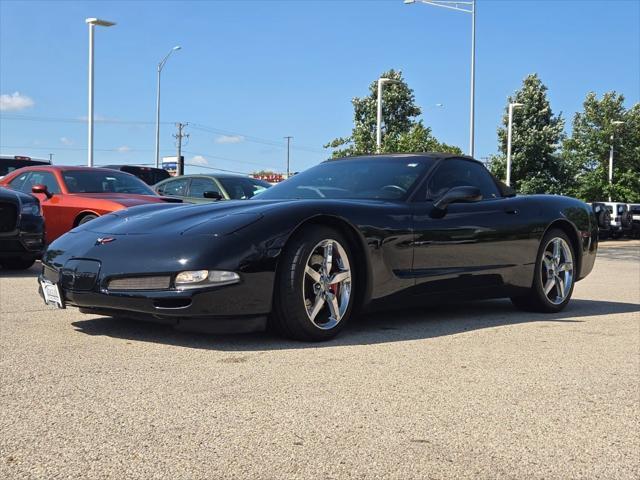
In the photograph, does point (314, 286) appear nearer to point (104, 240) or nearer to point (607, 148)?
point (104, 240)

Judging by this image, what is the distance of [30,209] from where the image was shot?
875 centimetres

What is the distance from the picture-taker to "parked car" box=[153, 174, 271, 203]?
13305 millimetres

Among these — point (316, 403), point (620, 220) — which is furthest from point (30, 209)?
point (620, 220)

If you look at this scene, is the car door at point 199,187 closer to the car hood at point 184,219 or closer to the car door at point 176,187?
the car door at point 176,187

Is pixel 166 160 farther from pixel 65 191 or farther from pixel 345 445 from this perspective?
pixel 345 445

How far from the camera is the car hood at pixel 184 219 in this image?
439cm

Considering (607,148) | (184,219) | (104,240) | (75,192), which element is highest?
Result: (607,148)

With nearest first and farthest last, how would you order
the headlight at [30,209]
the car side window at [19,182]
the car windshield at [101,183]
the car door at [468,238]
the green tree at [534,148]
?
the car door at [468,238] → the headlight at [30,209] → the car windshield at [101,183] → the car side window at [19,182] → the green tree at [534,148]

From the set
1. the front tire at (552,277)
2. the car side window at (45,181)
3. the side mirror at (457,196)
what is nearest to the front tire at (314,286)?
the side mirror at (457,196)

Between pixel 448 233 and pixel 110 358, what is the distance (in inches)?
99.1

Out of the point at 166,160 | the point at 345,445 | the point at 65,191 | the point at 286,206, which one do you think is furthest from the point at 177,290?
the point at 166,160

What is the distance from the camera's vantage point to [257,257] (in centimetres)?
429

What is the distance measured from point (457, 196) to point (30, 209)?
5.34m

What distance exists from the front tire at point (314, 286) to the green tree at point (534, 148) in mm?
40986
